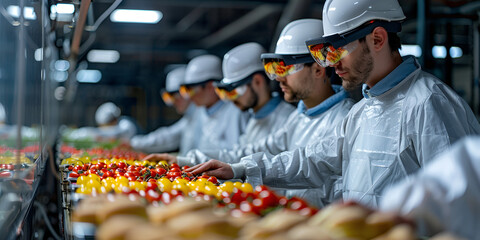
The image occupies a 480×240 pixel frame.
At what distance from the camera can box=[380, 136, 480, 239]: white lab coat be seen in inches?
66.6

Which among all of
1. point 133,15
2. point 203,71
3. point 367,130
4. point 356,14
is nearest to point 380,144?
point 367,130

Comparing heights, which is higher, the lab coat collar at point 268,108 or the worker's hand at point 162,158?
the lab coat collar at point 268,108

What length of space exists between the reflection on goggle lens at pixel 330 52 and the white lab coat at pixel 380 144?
299mm

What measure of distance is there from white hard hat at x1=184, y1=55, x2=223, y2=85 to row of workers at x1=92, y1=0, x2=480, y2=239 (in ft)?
8.89

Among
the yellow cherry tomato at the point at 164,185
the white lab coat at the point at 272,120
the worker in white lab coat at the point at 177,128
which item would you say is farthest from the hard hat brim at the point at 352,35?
the worker in white lab coat at the point at 177,128

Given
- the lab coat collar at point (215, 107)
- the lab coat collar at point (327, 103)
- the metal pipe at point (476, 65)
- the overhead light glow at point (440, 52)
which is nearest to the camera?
the lab coat collar at point (327, 103)

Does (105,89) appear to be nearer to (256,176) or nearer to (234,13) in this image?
(234,13)

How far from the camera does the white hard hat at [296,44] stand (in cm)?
417

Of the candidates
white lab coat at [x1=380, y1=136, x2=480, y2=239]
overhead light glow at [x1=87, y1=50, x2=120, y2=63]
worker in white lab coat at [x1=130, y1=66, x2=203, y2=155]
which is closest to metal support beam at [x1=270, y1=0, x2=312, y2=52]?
worker in white lab coat at [x1=130, y1=66, x2=203, y2=155]

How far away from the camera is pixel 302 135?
169 inches

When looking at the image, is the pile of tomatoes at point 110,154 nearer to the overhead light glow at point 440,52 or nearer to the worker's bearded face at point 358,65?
the worker's bearded face at point 358,65

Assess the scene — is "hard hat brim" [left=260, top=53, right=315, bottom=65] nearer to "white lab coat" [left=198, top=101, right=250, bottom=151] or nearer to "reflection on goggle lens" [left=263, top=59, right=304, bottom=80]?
"reflection on goggle lens" [left=263, top=59, right=304, bottom=80]

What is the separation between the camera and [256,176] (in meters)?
3.77

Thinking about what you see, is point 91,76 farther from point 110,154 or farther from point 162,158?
point 162,158
